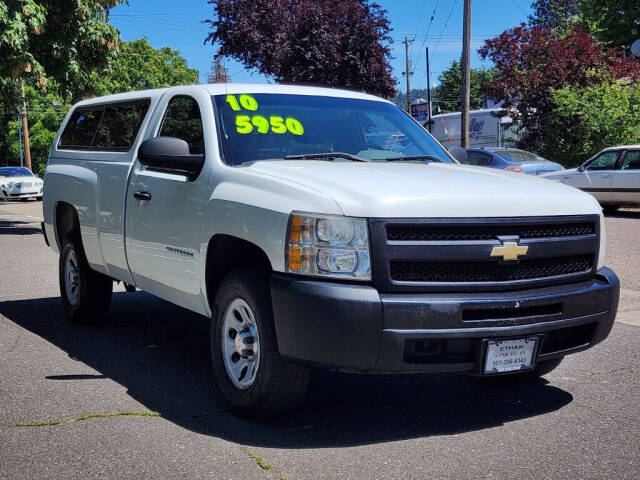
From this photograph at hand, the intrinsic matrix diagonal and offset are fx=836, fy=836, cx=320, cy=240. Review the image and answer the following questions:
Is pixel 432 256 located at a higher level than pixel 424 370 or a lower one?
higher

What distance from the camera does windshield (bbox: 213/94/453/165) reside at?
5.32 m

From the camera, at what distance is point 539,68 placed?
2916cm

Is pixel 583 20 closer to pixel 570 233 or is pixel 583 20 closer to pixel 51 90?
pixel 51 90

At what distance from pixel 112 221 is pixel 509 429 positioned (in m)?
3.38

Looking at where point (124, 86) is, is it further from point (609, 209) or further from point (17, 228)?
point (609, 209)

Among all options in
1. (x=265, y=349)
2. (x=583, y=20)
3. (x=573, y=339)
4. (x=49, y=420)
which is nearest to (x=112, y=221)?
(x=49, y=420)

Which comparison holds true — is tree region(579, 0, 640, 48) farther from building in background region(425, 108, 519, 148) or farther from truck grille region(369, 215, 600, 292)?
truck grille region(369, 215, 600, 292)

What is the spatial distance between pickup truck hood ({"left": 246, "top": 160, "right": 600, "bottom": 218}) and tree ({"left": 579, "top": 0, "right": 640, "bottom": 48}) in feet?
119

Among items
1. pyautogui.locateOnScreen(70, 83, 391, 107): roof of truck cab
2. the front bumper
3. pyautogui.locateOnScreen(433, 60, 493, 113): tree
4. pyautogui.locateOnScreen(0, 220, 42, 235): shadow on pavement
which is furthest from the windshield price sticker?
pyautogui.locateOnScreen(433, 60, 493, 113): tree

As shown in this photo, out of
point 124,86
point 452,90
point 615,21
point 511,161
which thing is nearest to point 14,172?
point 511,161

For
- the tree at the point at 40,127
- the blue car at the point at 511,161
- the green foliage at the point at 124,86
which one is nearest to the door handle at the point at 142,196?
Result: the blue car at the point at 511,161

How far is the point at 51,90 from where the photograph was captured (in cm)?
2109

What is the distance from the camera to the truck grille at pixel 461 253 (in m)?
4.11

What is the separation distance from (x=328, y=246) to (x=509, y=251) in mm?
942
